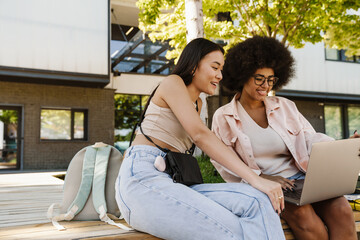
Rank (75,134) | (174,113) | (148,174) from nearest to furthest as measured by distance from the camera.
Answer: (148,174)
(174,113)
(75,134)

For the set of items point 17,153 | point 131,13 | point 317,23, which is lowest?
point 17,153

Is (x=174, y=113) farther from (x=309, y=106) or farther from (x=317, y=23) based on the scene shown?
(x=309, y=106)

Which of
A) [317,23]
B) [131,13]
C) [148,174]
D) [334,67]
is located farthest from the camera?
[334,67]

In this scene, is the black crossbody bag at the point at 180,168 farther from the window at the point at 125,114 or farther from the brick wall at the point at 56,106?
the window at the point at 125,114

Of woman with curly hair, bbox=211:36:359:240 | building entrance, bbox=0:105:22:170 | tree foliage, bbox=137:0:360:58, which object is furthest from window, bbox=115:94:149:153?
woman with curly hair, bbox=211:36:359:240

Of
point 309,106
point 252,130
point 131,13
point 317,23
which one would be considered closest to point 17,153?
point 131,13

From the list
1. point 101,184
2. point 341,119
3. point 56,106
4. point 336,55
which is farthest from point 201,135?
point 341,119

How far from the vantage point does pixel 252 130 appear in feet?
8.43

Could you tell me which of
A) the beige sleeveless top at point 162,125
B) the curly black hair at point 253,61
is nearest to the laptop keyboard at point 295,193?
the beige sleeveless top at point 162,125

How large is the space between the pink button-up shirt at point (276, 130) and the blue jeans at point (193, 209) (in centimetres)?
74

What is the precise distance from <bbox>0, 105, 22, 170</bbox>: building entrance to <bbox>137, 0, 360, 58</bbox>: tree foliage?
5.69 metres

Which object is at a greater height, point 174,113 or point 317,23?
point 317,23

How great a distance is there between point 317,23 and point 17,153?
33.0ft

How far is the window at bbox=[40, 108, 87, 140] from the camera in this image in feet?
39.5
